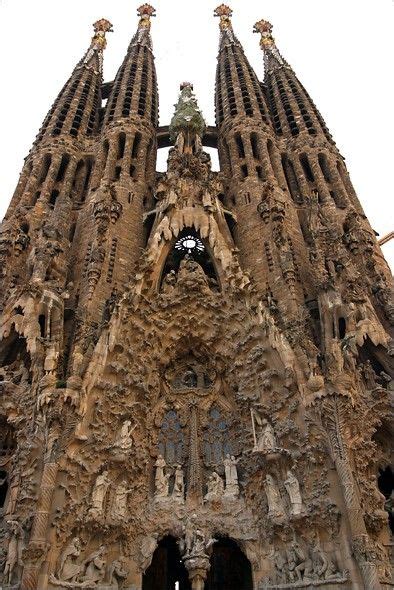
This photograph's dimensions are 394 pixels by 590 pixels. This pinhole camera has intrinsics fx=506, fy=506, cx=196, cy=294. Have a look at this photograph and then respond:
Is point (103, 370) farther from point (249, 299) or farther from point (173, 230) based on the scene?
point (173, 230)

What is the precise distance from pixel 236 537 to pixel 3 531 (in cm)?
507

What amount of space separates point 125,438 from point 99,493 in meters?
1.37

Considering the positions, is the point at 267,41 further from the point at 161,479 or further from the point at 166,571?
the point at 166,571

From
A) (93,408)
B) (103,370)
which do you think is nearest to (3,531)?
(93,408)

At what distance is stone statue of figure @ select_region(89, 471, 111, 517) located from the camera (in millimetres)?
10688

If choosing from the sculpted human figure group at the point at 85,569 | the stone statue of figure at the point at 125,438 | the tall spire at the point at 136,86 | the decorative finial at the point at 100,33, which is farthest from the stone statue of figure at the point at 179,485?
the decorative finial at the point at 100,33

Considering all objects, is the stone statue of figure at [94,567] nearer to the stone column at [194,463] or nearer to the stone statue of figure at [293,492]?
the stone column at [194,463]

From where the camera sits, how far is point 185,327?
14.2 meters

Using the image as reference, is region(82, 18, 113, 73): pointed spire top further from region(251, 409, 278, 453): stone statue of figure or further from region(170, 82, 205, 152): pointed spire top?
region(251, 409, 278, 453): stone statue of figure

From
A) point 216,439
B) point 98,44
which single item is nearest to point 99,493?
point 216,439

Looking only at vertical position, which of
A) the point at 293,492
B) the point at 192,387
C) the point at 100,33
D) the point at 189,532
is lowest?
the point at 189,532

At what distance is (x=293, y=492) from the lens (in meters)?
10.9

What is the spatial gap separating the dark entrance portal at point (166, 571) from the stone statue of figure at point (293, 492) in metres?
3.67

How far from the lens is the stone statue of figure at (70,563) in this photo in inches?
395
